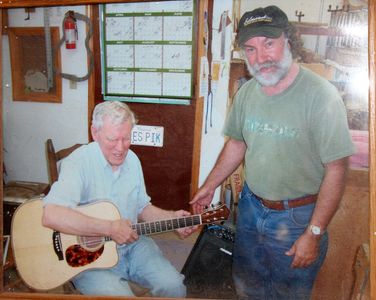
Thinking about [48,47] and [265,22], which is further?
[48,47]

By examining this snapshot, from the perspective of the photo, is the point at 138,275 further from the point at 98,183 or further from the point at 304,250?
the point at 304,250

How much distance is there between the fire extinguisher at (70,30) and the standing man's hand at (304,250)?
2.91 feet

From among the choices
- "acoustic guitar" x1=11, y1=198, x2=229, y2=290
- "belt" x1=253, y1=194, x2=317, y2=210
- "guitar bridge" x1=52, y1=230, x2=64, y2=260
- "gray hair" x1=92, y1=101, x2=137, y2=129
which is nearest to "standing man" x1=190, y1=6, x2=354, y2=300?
"belt" x1=253, y1=194, x2=317, y2=210

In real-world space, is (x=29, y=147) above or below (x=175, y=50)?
below

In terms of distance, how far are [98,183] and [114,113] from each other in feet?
0.71

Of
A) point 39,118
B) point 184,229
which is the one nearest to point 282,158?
point 184,229

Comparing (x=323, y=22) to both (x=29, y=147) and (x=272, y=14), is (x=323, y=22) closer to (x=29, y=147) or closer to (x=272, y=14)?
(x=272, y=14)

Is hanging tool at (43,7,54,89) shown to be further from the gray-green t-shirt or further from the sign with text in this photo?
the gray-green t-shirt

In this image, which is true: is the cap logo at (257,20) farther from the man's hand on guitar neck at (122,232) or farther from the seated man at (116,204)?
the man's hand on guitar neck at (122,232)

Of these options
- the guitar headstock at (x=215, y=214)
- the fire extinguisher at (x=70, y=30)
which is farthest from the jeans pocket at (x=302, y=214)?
the fire extinguisher at (x=70, y=30)

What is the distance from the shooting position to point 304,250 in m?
0.98

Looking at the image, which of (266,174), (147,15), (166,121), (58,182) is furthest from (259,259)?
(147,15)

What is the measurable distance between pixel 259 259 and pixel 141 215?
0.38 meters

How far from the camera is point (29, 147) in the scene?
1122 mm
